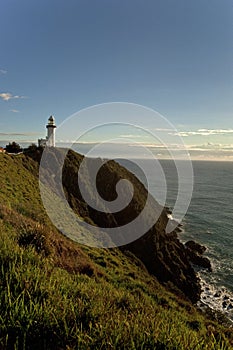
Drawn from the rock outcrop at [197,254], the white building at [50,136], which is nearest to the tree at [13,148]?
the white building at [50,136]

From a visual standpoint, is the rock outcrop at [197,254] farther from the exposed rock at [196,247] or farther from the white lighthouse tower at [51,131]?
the white lighthouse tower at [51,131]

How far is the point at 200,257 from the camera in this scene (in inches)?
1554

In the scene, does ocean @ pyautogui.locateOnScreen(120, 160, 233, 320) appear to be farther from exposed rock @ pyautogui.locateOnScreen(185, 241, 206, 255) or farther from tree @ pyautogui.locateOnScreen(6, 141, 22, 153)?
tree @ pyautogui.locateOnScreen(6, 141, 22, 153)

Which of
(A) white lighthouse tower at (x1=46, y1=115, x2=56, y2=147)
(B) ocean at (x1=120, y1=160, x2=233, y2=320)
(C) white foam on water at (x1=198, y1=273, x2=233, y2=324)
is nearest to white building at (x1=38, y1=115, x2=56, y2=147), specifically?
(A) white lighthouse tower at (x1=46, y1=115, x2=56, y2=147)

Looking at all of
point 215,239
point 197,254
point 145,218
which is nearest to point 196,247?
point 197,254

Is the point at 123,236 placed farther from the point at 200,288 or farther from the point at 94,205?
the point at 200,288

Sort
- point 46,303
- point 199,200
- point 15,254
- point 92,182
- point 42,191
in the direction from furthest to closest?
point 199,200
point 92,182
point 42,191
point 15,254
point 46,303

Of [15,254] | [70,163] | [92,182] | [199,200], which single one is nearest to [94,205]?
[92,182]

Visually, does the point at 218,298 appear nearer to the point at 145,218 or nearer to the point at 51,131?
the point at 145,218

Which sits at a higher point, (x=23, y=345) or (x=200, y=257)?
(x=23, y=345)

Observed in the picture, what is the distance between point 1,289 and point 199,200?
84.7 m

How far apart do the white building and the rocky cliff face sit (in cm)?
225

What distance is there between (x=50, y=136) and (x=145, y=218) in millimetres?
21811

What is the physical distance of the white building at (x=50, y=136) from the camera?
151 ft
